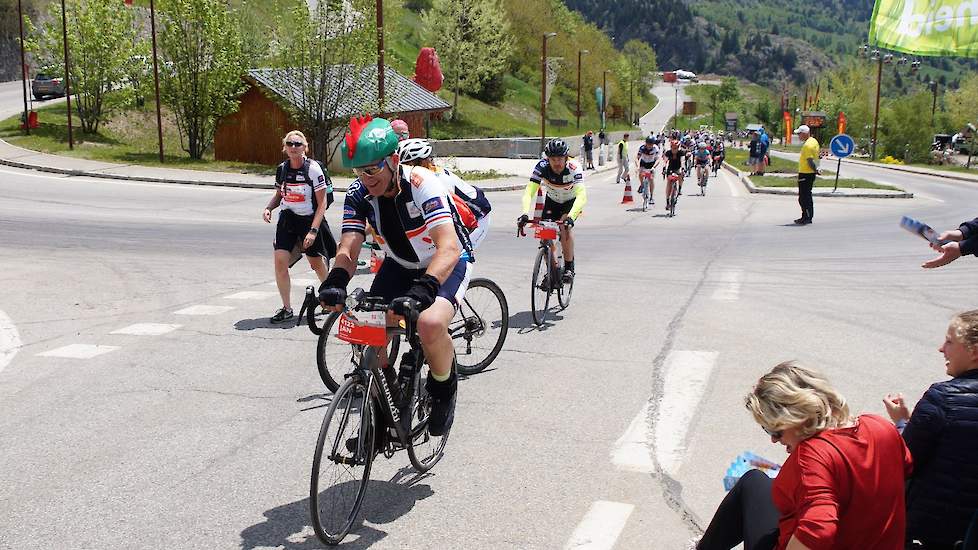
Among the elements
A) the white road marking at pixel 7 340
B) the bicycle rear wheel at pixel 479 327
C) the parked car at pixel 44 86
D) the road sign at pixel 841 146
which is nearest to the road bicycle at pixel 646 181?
the road sign at pixel 841 146

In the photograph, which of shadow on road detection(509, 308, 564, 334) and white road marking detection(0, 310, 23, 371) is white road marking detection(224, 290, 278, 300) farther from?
shadow on road detection(509, 308, 564, 334)

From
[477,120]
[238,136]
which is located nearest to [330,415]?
[238,136]

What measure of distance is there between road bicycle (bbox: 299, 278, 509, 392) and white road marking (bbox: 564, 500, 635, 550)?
2.61 meters

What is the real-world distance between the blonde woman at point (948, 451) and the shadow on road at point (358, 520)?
99.7 inches

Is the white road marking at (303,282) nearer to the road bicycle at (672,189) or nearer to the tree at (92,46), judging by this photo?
the road bicycle at (672,189)

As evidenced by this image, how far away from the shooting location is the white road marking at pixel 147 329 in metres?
9.48

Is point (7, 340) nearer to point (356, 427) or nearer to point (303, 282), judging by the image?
point (303, 282)

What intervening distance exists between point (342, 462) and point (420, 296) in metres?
0.91

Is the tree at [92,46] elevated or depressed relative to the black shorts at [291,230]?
elevated

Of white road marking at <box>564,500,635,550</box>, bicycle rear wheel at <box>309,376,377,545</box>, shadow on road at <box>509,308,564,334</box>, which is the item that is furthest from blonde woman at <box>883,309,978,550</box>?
shadow on road at <box>509,308,564,334</box>

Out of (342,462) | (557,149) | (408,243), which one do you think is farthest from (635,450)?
(557,149)

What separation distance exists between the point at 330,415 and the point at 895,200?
85.1ft

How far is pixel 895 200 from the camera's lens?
89.4ft

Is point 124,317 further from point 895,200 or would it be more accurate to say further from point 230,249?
point 895,200
